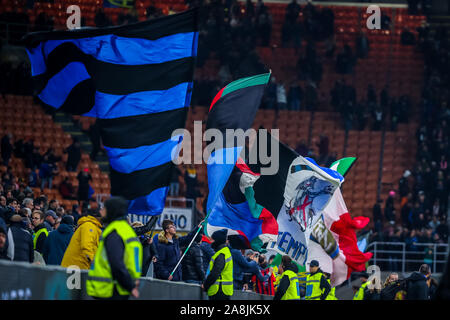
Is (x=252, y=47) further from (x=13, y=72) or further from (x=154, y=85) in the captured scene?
(x=154, y=85)

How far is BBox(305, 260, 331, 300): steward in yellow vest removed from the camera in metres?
12.6

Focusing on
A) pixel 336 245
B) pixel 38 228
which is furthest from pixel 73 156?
pixel 336 245

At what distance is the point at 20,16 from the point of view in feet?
92.6

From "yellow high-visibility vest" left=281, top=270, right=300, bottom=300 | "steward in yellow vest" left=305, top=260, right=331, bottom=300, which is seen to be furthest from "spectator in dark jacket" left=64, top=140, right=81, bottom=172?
"yellow high-visibility vest" left=281, top=270, right=300, bottom=300

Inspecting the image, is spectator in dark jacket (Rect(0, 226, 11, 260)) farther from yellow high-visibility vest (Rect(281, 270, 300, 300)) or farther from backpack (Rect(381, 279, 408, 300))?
backpack (Rect(381, 279, 408, 300))

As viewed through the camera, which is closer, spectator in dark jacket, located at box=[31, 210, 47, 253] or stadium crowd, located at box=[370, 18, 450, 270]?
spectator in dark jacket, located at box=[31, 210, 47, 253]

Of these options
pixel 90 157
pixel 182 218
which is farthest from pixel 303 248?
pixel 90 157

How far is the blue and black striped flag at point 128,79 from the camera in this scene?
10.0 meters

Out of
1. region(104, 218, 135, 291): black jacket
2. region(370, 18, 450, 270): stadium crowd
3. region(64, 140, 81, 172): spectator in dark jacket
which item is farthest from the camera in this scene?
region(64, 140, 81, 172): spectator in dark jacket

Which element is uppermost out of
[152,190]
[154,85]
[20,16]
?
[20,16]

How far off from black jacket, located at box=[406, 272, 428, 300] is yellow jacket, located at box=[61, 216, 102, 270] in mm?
4847

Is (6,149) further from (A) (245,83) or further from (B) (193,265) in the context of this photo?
(B) (193,265)

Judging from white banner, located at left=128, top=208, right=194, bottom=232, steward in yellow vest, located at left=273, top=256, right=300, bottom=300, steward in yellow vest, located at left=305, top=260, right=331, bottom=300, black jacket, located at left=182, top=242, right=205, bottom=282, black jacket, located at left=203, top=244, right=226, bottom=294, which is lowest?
white banner, located at left=128, top=208, right=194, bottom=232
